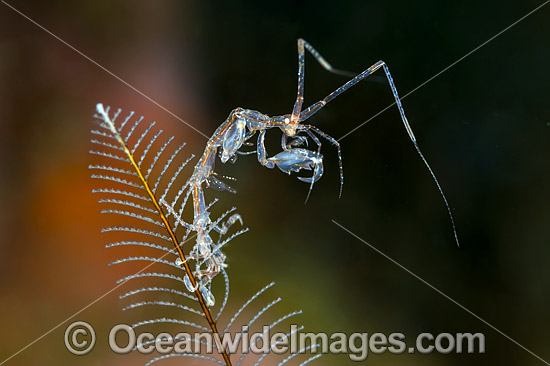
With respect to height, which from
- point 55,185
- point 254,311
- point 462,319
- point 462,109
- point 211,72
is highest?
point 211,72

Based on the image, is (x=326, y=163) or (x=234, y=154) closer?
(x=234, y=154)

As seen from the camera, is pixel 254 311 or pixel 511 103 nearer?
pixel 511 103

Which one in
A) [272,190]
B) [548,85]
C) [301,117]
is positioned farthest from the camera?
[272,190]

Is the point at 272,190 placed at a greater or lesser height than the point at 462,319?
greater

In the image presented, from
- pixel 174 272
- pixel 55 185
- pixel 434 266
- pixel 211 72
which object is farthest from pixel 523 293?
pixel 55 185

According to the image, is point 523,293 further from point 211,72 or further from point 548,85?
point 211,72

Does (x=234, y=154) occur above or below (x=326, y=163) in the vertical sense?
below

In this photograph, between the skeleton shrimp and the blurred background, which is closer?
the skeleton shrimp

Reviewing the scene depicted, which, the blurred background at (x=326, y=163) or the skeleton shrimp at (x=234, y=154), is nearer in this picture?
the skeleton shrimp at (x=234, y=154)
